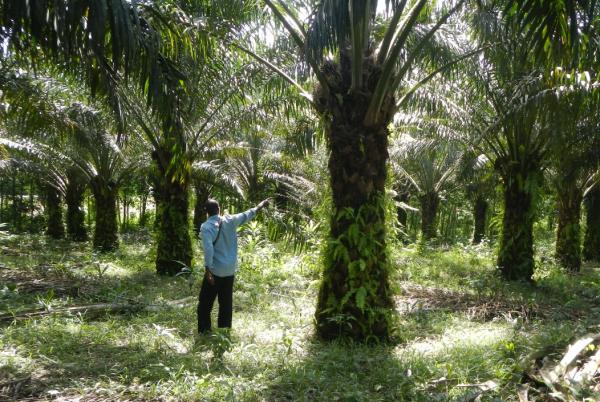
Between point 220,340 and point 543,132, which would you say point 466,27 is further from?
point 220,340

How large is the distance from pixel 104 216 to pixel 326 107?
10209 mm

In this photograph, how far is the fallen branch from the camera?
19.4 ft

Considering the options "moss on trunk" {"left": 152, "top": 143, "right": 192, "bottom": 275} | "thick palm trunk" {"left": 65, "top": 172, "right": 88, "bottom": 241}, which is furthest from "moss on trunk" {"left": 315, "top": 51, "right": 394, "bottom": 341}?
"thick palm trunk" {"left": 65, "top": 172, "right": 88, "bottom": 241}

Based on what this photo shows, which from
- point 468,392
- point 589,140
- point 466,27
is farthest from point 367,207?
point 589,140

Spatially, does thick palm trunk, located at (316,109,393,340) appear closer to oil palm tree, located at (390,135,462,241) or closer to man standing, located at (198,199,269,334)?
man standing, located at (198,199,269,334)

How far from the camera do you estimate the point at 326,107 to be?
6.00 metres

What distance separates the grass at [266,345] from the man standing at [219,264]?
1.01ft

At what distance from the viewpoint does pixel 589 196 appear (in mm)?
14586

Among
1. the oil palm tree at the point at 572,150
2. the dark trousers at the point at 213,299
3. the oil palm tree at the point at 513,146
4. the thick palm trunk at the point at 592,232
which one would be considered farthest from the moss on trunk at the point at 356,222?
the thick palm trunk at the point at 592,232

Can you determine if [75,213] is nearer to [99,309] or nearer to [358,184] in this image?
[99,309]

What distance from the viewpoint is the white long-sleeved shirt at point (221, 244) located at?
561 centimetres

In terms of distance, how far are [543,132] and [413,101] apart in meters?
2.37

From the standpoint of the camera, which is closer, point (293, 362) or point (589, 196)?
point (293, 362)

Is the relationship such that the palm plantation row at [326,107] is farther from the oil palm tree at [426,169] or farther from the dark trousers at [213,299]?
the dark trousers at [213,299]
